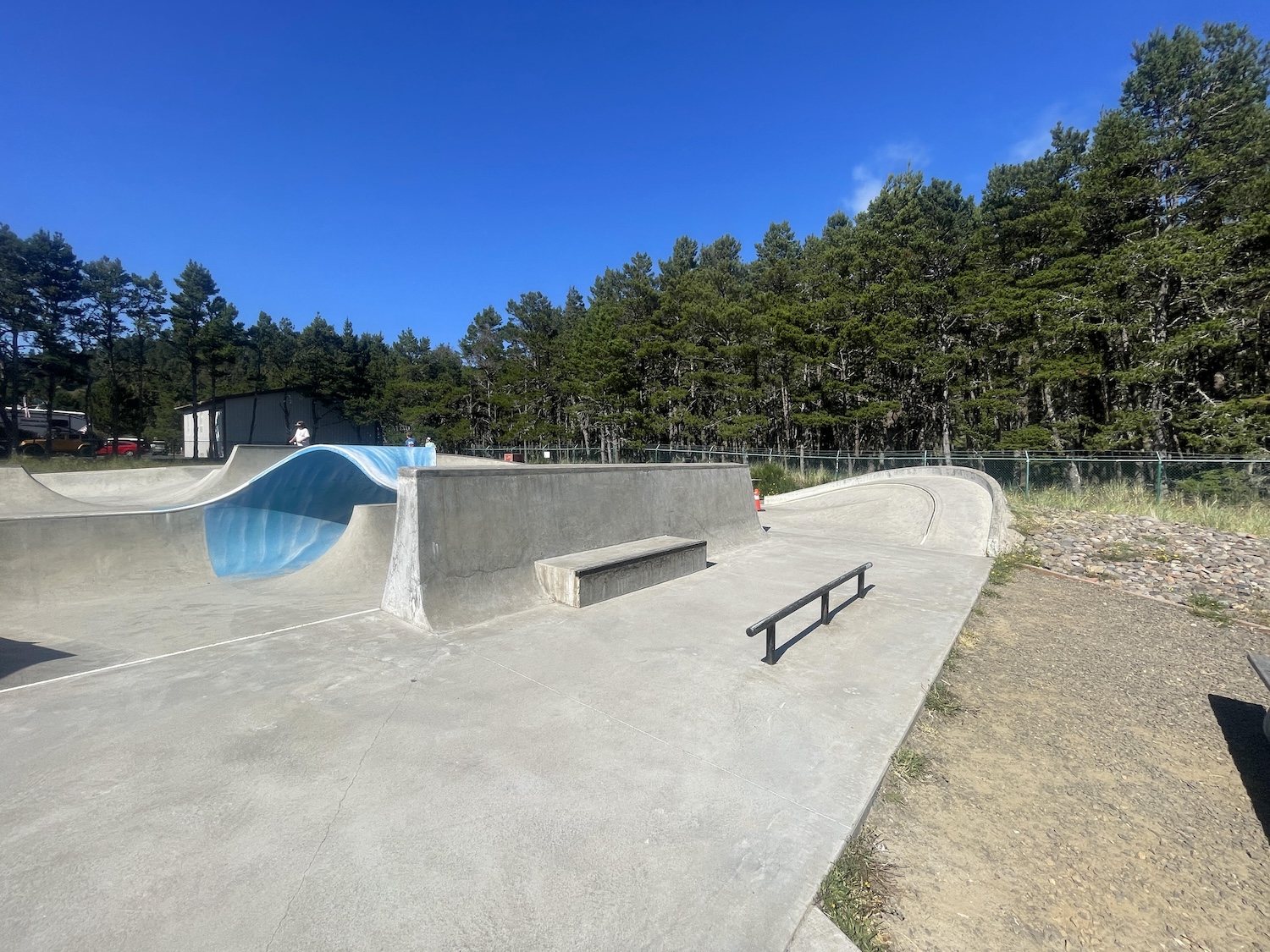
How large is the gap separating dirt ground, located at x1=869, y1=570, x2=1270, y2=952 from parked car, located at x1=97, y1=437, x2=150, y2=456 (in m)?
47.3

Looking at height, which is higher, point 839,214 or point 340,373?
point 839,214

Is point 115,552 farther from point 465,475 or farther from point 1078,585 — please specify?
point 1078,585

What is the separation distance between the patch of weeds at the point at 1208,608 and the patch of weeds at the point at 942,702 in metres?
4.99

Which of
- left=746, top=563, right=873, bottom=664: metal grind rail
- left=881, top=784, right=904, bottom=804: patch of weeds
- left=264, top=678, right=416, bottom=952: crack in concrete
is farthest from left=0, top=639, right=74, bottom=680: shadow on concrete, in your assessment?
left=881, top=784, right=904, bottom=804: patch of weeds

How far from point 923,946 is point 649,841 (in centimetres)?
115

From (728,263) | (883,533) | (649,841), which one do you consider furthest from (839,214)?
(649,841)

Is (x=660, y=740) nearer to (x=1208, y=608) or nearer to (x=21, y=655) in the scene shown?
(x=21, y=655)

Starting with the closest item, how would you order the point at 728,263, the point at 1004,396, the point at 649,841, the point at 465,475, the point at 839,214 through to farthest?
the point at 649,841 < the point at 465,475 < the point at 1004,396 < the point at 839,214 < the point at 728,263

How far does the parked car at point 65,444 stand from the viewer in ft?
105

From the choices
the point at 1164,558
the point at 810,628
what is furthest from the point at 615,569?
the point at 1164,558

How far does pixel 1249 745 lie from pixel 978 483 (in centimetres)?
1086

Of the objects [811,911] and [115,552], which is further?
[115,552]

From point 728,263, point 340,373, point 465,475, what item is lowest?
point 465,475

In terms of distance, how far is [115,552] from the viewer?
327 inches
